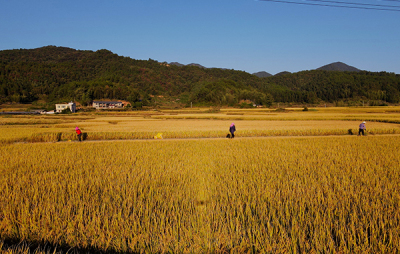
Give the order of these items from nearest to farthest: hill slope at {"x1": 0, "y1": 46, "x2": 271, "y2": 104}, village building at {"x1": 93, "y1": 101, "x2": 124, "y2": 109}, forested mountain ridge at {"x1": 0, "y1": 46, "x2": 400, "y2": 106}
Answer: village building at {"x1": 93, "y1": 101, "x2": 124, "y2": 109}
hill slope at {"x1": 0, "y1": 46, "x2": 271, "y2": 104}
forested mountain ridge at {"x1": 0, "y1": 46, "x2": 400, "y2": 106}

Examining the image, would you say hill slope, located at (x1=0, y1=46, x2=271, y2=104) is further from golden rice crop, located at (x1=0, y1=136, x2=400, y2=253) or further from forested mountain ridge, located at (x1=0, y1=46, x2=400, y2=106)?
golden rice crop, located at (x1=0, y1=136, x2=400, y2=253)

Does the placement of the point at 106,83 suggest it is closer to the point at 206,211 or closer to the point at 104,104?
the point at 104,104

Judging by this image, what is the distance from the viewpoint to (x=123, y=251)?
3012 mm

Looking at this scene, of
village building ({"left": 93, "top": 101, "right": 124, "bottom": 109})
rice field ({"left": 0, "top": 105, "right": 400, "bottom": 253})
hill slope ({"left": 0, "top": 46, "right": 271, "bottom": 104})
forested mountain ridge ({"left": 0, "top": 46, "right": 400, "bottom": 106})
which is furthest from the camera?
forested mountain ridge ({"left": 0, "top": 46, "right": 400, "bottom": 106})

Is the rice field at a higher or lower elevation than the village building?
lower

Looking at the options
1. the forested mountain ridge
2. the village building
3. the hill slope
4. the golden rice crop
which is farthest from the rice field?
the hill slope

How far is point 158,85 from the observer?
159500 millimetres

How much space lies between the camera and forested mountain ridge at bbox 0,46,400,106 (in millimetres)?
112000

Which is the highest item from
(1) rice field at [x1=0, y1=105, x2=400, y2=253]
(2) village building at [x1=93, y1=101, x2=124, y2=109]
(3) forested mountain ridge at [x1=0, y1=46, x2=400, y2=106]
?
(3) forested mountain ridge at [x1=0, y1=46, x2=400, y2=106]

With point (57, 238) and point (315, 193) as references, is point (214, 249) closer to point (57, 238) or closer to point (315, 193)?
point (57, 238)

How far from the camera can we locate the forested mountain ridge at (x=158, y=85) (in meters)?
112

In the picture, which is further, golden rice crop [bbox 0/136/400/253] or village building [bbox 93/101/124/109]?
village building [bbox 93/101/124/109]

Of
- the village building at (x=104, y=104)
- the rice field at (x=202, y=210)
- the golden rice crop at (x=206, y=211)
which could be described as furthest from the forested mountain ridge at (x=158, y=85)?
the golden rice crop at (x=206, y=211)

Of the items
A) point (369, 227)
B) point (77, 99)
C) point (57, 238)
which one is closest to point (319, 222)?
point (369, 227)
